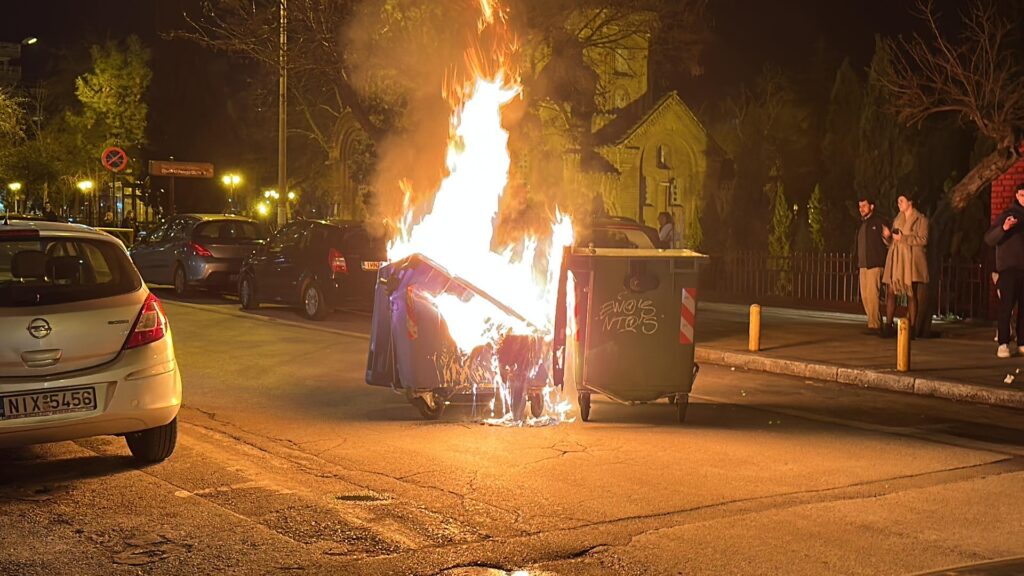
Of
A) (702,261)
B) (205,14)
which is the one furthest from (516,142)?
(702,261)

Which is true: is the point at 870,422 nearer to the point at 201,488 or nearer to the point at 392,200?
the point at 201,488

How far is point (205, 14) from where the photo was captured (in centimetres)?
2222

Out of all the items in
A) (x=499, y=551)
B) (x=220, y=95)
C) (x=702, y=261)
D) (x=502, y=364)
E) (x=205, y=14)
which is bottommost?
(x=499, y=551)

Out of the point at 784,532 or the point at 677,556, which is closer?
the point at 677,556

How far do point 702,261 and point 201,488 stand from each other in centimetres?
431

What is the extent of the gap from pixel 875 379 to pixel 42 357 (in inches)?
319

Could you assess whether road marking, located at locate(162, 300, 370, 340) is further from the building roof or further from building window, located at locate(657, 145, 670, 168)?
building window, located at locate(657, 145, 670, 168)

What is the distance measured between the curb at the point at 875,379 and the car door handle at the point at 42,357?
800cm

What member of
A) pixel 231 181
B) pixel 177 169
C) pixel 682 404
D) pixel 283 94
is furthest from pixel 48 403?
pixel 231 181

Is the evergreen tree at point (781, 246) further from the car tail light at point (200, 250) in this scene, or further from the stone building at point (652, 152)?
the stone building at point (652, 152)

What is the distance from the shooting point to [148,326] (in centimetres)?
706

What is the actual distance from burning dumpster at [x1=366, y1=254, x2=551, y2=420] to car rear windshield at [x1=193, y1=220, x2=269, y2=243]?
13798 mm

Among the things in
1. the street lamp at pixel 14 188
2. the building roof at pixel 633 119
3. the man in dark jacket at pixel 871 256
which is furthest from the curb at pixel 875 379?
the street lamp at pixel 14 188

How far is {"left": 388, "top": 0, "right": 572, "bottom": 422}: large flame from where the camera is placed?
29.3ft
